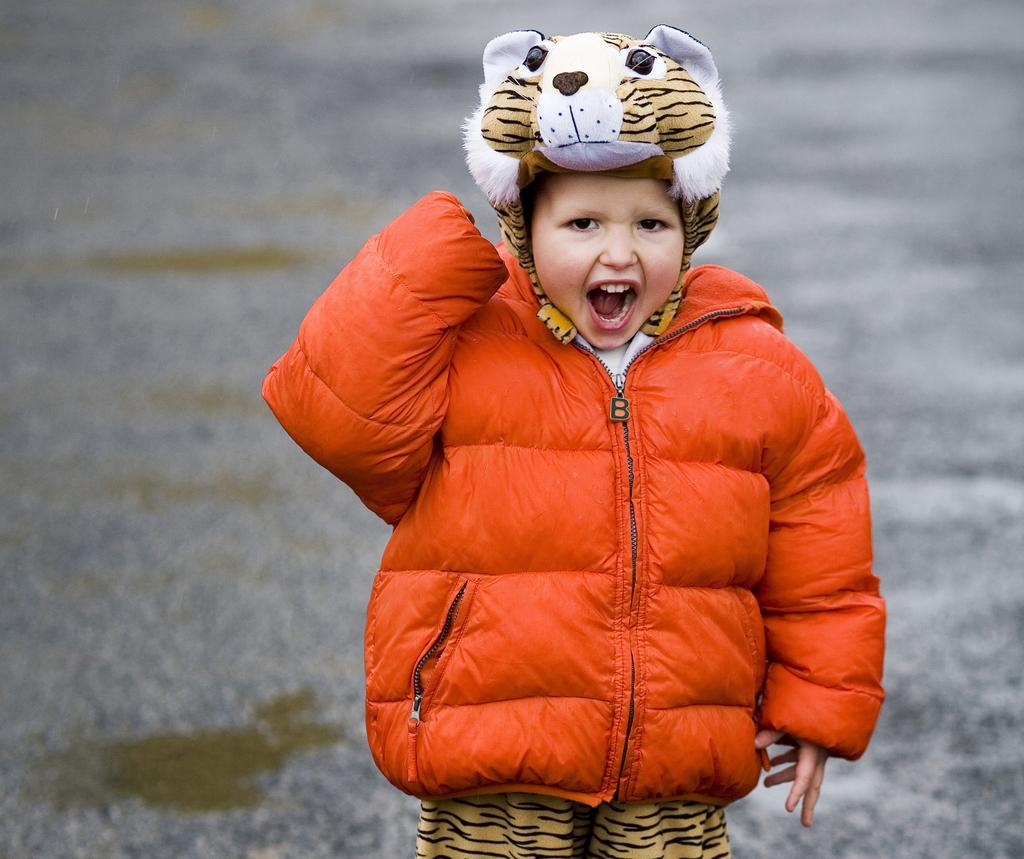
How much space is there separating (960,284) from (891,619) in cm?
326

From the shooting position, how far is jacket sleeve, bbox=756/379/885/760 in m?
2.31

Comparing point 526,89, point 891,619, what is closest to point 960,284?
point 891,619

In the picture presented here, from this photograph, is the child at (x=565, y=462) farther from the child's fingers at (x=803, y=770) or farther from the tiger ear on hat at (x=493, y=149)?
the child's fingers at (x=803, y=770)

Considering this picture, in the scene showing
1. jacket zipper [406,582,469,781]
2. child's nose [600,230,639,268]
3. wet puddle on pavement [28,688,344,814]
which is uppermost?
child's nose [600,230,639,268]

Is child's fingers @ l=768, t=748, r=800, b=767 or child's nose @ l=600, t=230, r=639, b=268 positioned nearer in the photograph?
child's nose @ l=600, t=230, r=639, b=268

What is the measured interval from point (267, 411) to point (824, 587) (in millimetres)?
3711

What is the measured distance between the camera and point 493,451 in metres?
2.21

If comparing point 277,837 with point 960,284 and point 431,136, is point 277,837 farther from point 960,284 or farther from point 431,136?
point 431,136

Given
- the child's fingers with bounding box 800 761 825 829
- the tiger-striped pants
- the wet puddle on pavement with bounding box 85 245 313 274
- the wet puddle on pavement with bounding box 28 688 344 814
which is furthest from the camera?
the wet puddle on pavement with bounding box 85 245 313 274

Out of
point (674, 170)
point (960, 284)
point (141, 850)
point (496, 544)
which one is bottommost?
point (141, 850)

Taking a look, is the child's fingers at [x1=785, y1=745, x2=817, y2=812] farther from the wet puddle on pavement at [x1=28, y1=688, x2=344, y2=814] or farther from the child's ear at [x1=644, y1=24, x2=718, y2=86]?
the wet puddle on pavement at [x1=28, y1=688, x2=344, y2=814]

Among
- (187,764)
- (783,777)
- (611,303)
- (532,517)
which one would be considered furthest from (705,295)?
(187,764)

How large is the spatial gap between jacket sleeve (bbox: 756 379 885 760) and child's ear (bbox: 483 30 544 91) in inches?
27.3

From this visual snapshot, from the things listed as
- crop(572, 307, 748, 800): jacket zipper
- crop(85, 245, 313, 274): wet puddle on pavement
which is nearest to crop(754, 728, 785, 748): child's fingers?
crop(572, 307, 748, 800): jacket zipper
